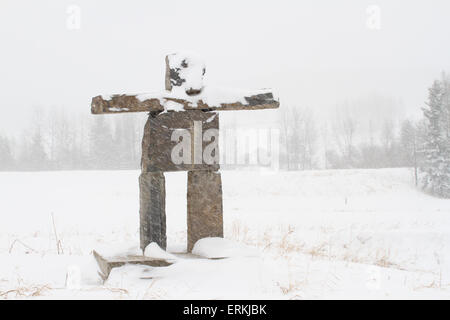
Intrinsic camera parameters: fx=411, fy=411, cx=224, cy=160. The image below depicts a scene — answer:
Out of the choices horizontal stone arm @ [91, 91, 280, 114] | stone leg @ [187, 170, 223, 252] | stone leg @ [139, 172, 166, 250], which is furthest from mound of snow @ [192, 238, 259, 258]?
horizontal stone arm @ [91, 91, 280, 114]

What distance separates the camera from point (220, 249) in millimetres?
5473

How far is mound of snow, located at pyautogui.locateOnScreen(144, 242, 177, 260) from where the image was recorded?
17.1ft

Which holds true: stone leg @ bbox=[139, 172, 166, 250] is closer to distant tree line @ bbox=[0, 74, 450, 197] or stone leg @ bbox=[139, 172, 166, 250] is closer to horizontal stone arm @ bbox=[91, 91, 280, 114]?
horizontal stone arm @ bbox=[91, 91, 280, 114]

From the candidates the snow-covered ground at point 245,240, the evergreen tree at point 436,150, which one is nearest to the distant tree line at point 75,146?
the snow-covered ground at point 245,240

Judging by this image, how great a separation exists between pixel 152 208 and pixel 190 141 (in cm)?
109

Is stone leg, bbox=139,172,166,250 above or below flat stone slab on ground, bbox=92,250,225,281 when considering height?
above

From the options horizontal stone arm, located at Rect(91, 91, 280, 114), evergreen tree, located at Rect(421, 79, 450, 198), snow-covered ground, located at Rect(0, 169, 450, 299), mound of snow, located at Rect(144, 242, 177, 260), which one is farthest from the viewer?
evergreen tree, located at Rect(421, 79, 450, 198)

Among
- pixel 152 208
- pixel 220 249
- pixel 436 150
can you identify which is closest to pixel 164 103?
pixel 152 208

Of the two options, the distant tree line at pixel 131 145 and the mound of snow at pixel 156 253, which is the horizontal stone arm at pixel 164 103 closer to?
the mound of snow at pixel 156 253

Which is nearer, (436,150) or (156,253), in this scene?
(156,253)

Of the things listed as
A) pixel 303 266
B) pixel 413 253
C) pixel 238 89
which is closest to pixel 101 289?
pixel 303 266

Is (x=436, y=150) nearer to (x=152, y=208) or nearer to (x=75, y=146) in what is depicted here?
(x=152, y=208)
